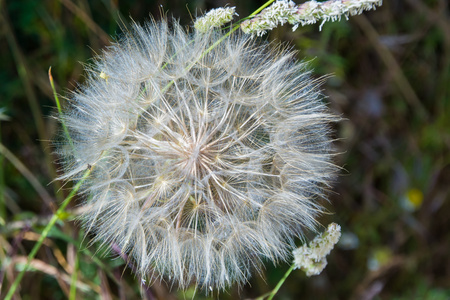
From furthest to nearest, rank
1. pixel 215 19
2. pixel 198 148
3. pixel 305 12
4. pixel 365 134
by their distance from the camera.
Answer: pixel 365 134
pixel 198 148
pixel 215 19
pixel 305 12

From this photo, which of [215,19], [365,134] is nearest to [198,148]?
[215,19]

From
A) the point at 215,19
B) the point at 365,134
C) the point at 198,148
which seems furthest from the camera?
the point at 365,134

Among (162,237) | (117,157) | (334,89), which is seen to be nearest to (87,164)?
(117,157)

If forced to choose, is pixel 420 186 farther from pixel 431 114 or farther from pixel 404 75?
pixel 404 75

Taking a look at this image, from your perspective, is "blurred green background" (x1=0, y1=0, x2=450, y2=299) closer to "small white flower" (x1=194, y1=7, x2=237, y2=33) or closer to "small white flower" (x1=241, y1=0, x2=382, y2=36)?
"small white flower" (x1=194, y1=7, x2=237, y2=33)

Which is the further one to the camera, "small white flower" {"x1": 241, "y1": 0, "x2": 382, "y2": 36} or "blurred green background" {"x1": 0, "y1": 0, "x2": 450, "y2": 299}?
"blurred green background" {"x1": 0, "y1": 0, "x2": 450, "y2": 299}

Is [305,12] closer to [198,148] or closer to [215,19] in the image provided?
[215,19]

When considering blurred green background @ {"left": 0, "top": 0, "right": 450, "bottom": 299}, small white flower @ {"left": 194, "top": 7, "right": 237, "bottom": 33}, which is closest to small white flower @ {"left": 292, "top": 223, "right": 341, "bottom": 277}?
small white flower @ {"left": 194, "top": 7, "right": 237, "bottom": 33}
